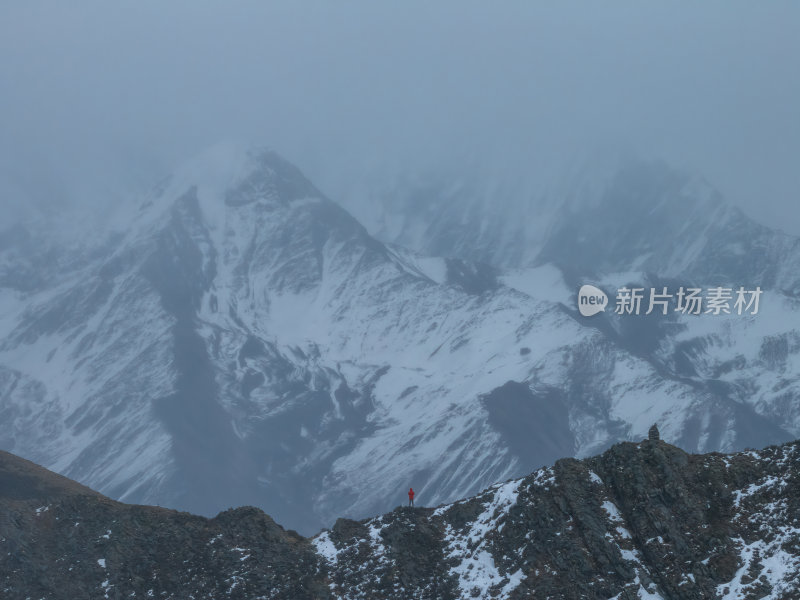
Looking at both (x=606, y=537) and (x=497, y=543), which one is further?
(x=497, y=543)

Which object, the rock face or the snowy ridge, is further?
the rock face

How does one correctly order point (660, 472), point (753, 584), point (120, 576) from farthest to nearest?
point (120, 576), point (660, 472), point (753, 584)

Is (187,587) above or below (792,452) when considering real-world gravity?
below

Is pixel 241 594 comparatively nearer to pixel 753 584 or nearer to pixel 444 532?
pixel 444 532

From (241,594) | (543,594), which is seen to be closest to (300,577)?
(241,594)

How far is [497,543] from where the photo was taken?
99500 mm

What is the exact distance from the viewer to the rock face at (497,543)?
9131 cm

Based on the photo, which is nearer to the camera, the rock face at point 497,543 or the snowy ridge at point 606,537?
the snowy ridge at point 606,537

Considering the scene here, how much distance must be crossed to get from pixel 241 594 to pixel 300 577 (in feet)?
15.9

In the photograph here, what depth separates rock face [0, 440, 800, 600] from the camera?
300 feet

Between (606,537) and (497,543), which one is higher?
(606,537)

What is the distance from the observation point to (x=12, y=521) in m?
113

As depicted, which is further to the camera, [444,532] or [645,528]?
[444,532]

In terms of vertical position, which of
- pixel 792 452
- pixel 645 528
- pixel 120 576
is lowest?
pixel 120 576
